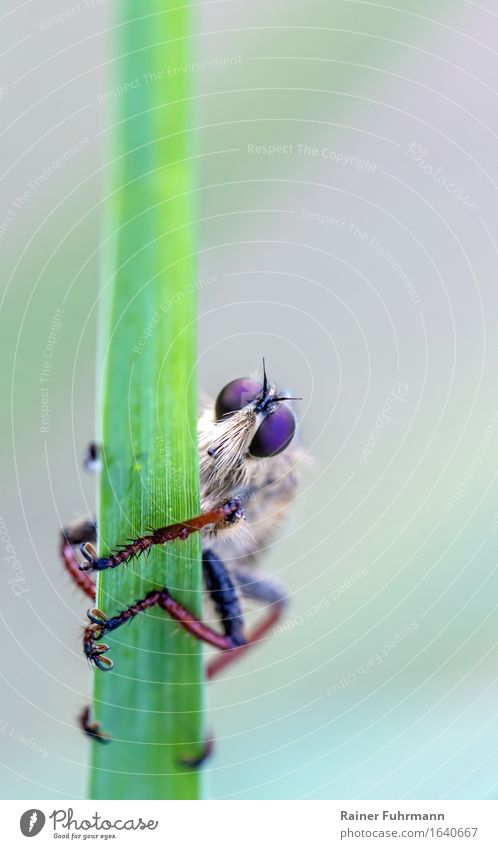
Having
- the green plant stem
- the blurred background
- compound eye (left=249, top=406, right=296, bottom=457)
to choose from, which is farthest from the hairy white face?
the green plant stem

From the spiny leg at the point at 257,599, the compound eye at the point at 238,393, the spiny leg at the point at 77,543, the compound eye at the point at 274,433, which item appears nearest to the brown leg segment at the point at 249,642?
the spiny leg at the point at 257,599

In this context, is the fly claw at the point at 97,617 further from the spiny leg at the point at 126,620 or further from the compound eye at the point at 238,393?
the compound eye at the point at 238,393

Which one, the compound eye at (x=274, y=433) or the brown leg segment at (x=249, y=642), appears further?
the brown leg segment at (x=249, y=642)

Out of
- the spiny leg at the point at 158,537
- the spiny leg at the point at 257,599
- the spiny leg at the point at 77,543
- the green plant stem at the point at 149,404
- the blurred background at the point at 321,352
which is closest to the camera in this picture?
the green plant stem at the point at 149,404

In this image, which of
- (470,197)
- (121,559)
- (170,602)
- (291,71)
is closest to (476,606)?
(170,602)

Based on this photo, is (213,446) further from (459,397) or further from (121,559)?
(459,397)

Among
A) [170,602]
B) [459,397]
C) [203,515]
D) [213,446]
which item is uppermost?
[459,397]
